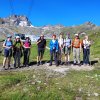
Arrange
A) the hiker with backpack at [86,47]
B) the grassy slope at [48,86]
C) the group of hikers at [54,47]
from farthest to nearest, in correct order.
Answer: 1. the hiker with backpack at [86,47]
2. the group of hikers at [54,47]
3. the grassy slope at [48,86]

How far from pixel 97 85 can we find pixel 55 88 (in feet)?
9.18

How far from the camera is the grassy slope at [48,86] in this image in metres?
19.0

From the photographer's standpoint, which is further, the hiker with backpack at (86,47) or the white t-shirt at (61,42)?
the hiker with backpack at (86,47)

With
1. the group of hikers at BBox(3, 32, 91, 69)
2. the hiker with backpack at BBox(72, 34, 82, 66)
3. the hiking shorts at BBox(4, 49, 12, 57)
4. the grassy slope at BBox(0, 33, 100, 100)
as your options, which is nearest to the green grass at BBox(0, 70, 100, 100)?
the grassy slope at BBox(0, 33, 100, 100)

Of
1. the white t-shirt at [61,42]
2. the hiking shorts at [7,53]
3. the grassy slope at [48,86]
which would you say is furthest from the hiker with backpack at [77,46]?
the hiking shorts at [7,53]

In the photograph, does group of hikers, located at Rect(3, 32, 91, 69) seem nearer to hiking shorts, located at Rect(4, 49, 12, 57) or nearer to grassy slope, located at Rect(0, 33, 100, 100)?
hiking shorts, located at Rect(4, 49, 12, 57)

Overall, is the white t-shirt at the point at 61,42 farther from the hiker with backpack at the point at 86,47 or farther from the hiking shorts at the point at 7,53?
the hiking shorts at the point at 7,53

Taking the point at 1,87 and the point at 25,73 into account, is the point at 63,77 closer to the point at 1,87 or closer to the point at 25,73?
the point at 25,73

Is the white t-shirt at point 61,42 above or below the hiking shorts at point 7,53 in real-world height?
above

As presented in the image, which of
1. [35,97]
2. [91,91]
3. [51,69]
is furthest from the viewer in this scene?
[51,69]

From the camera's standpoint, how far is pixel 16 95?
19.0 meters

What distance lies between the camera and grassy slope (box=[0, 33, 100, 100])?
19016mm

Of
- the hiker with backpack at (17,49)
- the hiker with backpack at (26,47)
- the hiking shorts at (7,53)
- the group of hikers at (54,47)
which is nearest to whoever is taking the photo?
the hiking shorts at (7,53)

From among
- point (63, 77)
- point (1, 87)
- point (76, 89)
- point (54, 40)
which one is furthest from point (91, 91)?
point (54, 40)
